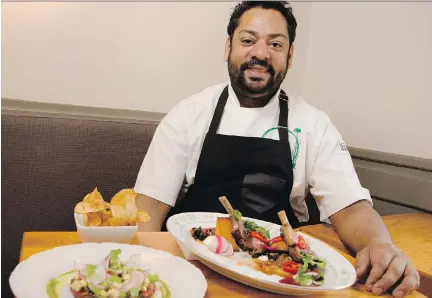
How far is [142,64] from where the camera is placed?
2.04 m

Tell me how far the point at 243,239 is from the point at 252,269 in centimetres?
9

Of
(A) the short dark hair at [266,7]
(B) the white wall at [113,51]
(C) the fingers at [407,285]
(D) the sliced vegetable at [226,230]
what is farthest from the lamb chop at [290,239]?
(B) the white wall at [113,51]

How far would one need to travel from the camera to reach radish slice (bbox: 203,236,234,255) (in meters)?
0.98

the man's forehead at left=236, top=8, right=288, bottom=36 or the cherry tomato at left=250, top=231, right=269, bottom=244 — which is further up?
the man's forehead at left=236, top=8, right=288, bottom=36

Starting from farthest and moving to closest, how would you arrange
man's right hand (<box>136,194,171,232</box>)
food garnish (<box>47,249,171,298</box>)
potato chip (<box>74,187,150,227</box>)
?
man's right hand (<box>136,194,171,232</box>), potato chip (<box>74,187,150,227</box>), food garnish (<box>47,249,171,298</box>)

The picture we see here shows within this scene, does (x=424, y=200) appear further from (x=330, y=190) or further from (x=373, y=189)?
(x=330, y=190)

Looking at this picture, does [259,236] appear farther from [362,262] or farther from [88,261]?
[88,261]

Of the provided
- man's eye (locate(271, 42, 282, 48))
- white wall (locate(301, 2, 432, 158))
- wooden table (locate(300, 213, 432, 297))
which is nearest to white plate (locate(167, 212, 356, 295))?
wooden table (locate(300, 213, 432, 297))

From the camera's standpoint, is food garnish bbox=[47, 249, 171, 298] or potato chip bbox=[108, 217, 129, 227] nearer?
food garnish bbox=[47, 249, 171, 298]

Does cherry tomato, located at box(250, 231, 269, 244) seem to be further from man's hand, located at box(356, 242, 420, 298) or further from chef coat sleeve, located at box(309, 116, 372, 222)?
chef coat sleeve, located at box(309, 116, 372, 222)

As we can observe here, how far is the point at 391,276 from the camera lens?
3.31 feet

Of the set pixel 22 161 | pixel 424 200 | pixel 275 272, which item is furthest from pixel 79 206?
pixel 424 200

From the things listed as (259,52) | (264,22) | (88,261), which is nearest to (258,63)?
(259,52)

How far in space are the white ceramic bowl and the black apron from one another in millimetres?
659
